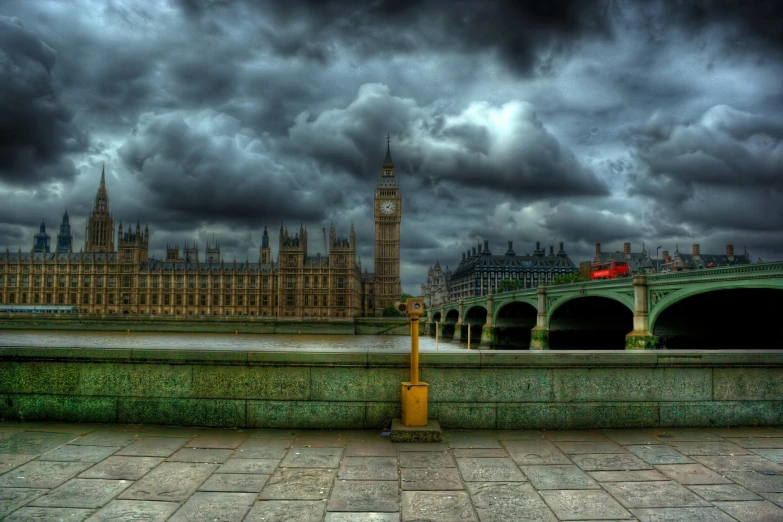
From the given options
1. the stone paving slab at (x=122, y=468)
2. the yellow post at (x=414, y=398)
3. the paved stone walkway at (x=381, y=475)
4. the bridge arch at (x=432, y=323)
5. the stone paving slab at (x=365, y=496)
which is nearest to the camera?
the paved stone walkway at (x=381, y=475)

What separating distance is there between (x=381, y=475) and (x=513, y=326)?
62230 millimetres

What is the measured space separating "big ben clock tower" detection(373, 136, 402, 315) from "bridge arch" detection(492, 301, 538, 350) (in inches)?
2707

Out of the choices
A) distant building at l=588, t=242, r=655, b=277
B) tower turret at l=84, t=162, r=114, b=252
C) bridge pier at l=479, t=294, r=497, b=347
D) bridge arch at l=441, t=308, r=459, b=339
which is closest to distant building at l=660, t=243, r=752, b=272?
distant building at l=588, t=242, r=655, b=277

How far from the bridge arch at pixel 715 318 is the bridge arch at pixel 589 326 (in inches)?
368

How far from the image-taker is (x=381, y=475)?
19.0 ft

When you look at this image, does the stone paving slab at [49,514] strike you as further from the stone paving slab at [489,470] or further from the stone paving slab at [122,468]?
the stone paving slab at [489,470]

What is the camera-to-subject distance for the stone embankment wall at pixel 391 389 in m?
7.92

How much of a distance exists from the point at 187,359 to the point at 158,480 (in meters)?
2.69

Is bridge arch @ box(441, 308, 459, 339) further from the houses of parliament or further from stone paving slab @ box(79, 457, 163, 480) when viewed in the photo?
stone paving slab @ box(79, 457, 163, 480)

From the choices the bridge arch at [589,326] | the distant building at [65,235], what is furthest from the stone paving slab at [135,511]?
the distant building at [65,235]

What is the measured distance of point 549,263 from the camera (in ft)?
596

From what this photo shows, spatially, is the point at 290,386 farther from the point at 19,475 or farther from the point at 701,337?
the point at 701,337

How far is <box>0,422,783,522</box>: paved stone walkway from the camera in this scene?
15.7 ft

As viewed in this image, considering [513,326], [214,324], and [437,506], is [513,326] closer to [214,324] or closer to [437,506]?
[214,324]
